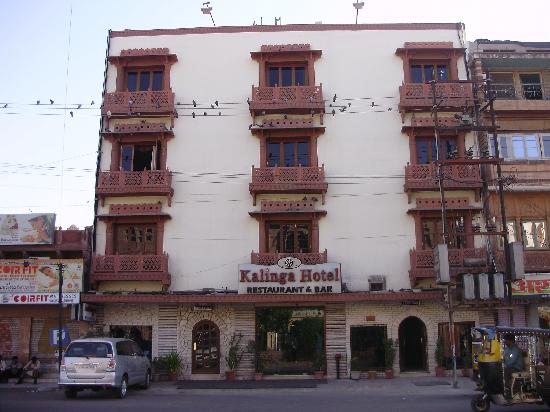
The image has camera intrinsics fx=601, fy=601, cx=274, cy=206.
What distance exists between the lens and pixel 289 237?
26.1 meters

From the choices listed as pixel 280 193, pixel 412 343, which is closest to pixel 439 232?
pixel 412 343

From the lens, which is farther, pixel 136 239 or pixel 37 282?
pixel 136 239

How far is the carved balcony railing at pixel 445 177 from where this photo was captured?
83.4 feet

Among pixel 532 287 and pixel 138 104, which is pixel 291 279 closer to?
pixel 532 287

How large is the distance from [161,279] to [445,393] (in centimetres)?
1191

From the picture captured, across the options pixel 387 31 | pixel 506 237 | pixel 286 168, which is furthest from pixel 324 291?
pixel 387 31

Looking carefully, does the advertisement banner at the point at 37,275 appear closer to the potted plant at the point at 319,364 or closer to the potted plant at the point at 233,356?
the potted plant at the point at 233,356

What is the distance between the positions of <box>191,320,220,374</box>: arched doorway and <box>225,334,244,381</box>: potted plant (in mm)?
653

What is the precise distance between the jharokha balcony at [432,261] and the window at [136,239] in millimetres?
11101

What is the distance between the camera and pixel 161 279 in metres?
24.8

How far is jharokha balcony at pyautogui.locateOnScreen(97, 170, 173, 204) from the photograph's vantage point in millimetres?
25641

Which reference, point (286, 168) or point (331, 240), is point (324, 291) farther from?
point (286, 168)

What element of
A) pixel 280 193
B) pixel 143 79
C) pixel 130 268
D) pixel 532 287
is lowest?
pixel 532 287

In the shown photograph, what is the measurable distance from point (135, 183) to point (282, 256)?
709 centimetres
